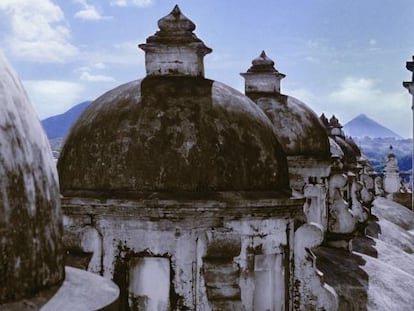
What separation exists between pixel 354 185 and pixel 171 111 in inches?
553

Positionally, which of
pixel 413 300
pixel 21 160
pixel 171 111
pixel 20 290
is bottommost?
pixel 413 300

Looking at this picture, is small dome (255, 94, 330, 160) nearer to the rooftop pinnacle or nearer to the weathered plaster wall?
the rooftop pinnacle

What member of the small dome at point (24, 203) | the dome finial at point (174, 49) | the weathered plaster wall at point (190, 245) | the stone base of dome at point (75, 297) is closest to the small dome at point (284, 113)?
the dome finial at point (174, 49)

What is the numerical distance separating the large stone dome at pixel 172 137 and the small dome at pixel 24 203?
6.43m

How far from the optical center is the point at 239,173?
1060cm

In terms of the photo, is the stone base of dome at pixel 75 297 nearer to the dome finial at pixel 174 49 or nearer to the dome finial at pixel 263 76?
the dome finial at pixel 174 49

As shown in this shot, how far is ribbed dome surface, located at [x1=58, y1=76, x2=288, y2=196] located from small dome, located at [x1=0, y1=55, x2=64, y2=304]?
6403mm

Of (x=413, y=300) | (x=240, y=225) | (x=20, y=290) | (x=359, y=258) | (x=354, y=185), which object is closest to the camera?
(x=20, y=290)

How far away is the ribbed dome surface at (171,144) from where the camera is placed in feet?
34.0

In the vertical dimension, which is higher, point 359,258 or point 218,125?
point 218,125

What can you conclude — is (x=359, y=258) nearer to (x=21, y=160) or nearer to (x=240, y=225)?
(x=240, y=225)

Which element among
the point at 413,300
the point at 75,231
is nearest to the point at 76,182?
the point at 75,231

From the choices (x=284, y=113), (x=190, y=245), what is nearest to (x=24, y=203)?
(x=190, y=245)

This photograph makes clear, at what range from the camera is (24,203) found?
353cm
